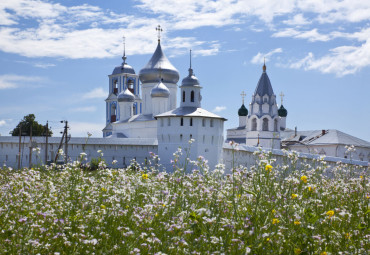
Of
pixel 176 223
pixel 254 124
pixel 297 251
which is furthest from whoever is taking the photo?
pixel 254 124

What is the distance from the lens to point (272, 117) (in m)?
53.2

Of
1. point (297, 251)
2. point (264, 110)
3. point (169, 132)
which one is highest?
point (264, 110)

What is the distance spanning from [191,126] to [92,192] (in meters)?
25.6

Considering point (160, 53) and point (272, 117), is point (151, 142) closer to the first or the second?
point (160, 53)

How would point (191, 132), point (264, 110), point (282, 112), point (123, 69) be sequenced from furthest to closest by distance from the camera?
point (282, 112)
point (123, 69)
point (264, 110)
point (191, 132)

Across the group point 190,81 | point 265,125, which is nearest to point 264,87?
point 265,125

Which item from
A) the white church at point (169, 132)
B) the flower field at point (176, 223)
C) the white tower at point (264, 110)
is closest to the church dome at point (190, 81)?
the white church at point (169, 132)

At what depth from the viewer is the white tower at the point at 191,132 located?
31359 millimetres

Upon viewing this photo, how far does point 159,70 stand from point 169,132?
45.7 ft

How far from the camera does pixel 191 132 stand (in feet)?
103

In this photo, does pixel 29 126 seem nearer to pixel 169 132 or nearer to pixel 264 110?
pixel 264 110

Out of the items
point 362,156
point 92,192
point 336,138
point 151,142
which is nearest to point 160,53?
point 151,142

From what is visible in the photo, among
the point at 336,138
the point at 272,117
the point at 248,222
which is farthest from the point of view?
the point at 272,117

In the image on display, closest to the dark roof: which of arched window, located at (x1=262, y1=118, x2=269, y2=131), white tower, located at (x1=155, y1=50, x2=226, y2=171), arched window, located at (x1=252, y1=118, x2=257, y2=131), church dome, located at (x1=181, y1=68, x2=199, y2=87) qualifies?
arched window, located at (x1=262, y1=118, x2=269, y2=131)
